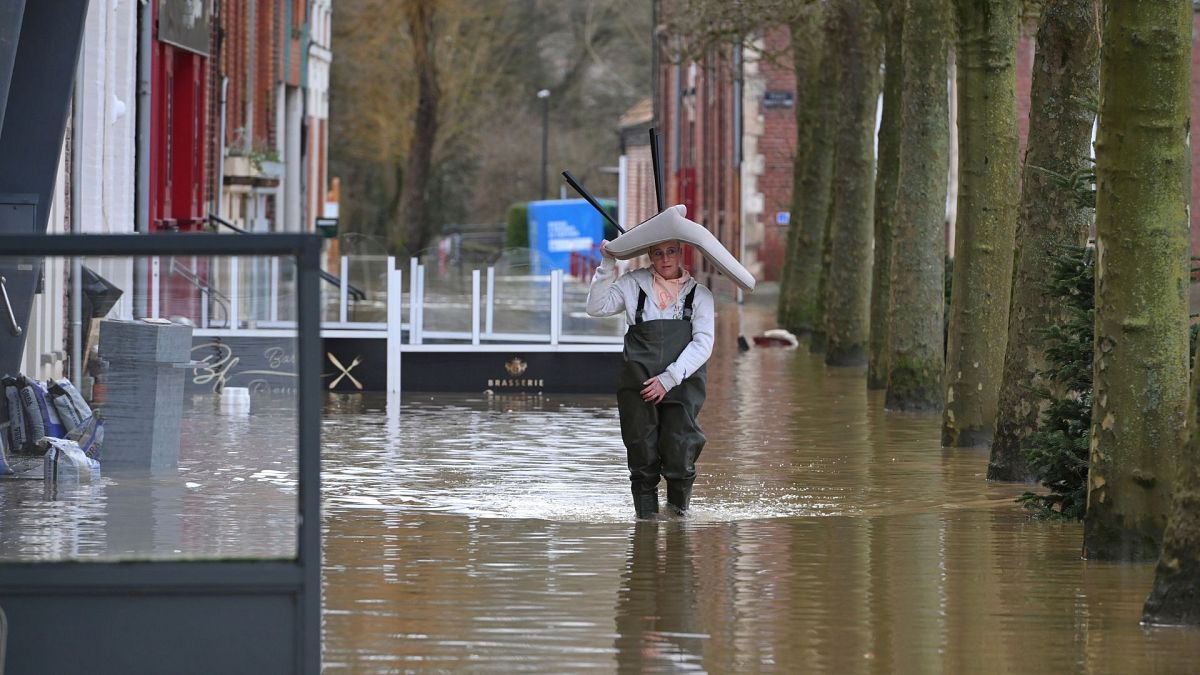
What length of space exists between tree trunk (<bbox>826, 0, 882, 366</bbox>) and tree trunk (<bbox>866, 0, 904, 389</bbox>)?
8.76 feet

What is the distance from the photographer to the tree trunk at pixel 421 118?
2333 inches

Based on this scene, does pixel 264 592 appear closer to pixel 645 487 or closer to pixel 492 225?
pixel 645 487

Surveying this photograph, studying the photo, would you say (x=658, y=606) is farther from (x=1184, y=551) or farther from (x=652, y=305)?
(x=652, y=305)

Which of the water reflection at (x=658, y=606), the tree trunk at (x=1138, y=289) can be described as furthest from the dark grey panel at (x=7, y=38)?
the tree trunk at (x=1138, y=289)

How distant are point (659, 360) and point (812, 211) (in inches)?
808

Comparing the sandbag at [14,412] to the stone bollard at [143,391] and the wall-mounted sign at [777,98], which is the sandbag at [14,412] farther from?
the wall-mounted sign at [777,98]

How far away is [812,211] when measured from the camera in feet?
103

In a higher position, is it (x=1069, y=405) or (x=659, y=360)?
(x=659, y=360)

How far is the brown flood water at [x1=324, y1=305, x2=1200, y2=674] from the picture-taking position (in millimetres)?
7711

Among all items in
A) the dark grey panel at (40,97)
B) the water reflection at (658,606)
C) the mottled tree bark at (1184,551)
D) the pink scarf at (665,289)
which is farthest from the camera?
the dark grey panel at (40,97)

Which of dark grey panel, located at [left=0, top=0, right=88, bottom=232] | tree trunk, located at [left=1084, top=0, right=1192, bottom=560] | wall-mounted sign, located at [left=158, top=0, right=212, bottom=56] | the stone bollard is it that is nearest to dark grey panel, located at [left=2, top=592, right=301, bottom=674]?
the stone bollard

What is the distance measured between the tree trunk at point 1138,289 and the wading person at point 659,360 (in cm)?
220

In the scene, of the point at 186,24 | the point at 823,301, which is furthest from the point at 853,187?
the point at 186,24

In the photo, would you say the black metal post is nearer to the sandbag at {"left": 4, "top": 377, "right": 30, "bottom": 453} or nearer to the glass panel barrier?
the glass panel barrier
